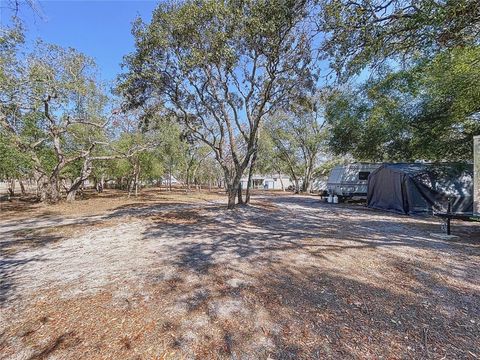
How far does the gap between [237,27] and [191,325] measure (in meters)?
8.68

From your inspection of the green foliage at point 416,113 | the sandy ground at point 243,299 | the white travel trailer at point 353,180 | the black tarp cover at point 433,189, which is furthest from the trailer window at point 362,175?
the sandy ground at point 243,299

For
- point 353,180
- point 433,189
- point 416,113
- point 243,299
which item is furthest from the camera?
point 353,180

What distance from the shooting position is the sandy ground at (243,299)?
2127 mm

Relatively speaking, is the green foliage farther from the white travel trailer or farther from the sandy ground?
the sandy ground

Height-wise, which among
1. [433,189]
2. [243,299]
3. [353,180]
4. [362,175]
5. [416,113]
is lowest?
[243,299]

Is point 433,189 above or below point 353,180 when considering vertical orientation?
below

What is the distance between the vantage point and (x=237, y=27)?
823cm

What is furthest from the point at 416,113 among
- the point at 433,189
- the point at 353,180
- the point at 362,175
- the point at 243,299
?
the point at 243,299

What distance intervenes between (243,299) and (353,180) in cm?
1492

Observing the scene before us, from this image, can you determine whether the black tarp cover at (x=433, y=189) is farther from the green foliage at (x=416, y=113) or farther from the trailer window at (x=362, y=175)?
the trailer window at (x=362, y=175)

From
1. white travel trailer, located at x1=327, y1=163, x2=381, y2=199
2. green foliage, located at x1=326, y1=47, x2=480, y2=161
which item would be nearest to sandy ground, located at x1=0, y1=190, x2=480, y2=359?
green foliage, located at x1=326, y1=47, x2=480, y2=161

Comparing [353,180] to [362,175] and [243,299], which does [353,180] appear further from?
[243,299]

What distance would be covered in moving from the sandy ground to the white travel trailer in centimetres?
1038

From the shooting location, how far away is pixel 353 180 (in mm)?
15906
